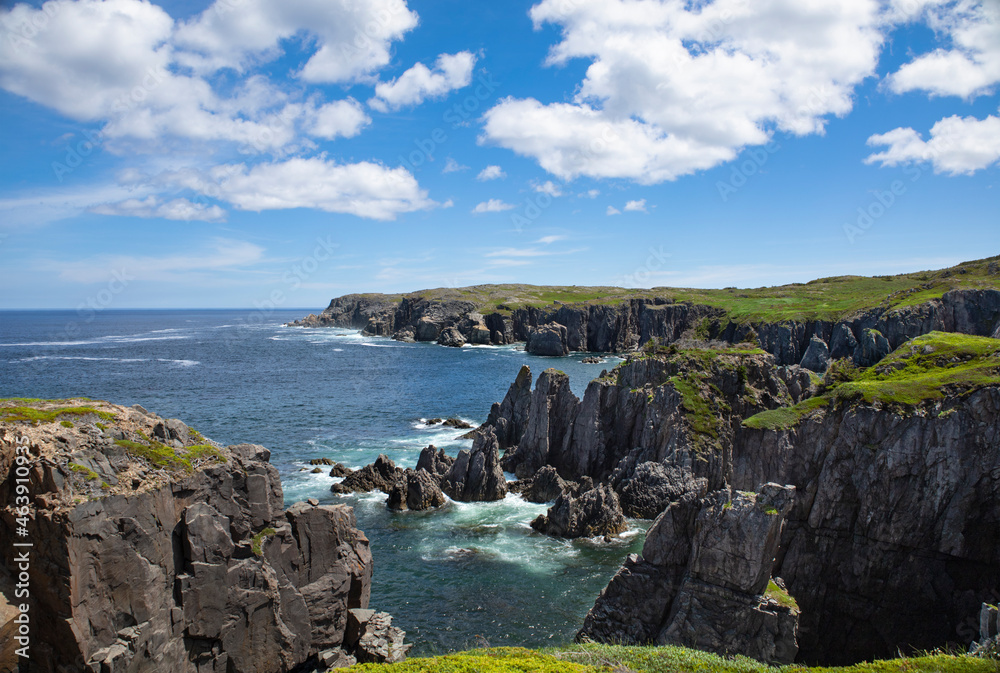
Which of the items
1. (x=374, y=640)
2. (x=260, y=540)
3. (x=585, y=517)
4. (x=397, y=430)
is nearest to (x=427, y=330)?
(x=397, y=430)

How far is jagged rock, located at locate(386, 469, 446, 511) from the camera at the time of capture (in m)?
42.2

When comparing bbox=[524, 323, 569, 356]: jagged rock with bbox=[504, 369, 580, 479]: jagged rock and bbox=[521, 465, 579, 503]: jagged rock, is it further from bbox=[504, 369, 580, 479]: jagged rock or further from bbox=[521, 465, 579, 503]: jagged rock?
bbox=[521, 465, 579, 503]: jagged rock

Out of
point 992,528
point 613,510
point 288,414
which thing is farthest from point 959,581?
point 288,414

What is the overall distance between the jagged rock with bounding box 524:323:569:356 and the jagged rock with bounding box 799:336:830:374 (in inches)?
2591

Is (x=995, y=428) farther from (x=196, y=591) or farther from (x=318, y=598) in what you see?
(x=196, y=591)

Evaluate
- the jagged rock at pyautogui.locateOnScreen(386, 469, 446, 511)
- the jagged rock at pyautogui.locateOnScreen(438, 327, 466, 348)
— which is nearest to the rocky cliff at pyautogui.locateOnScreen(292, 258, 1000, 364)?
the jagged rock at pyautogui.locateOnScreen(438, 327, 466, 348)

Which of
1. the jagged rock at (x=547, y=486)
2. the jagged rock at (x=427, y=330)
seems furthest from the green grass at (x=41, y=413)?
the jagged rock at (x=427, y=330)

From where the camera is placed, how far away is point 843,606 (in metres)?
23.2

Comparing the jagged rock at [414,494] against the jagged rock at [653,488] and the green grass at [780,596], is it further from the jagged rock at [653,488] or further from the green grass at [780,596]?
the green grass at [780,596]

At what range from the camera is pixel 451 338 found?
177875 mm

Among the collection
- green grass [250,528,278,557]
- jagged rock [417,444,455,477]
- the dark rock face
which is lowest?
jagged rock [417,444,455,477]

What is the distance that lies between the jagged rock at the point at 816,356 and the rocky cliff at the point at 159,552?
106 metres

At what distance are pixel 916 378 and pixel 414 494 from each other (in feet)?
111

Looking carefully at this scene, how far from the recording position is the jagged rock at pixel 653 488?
40219mm
